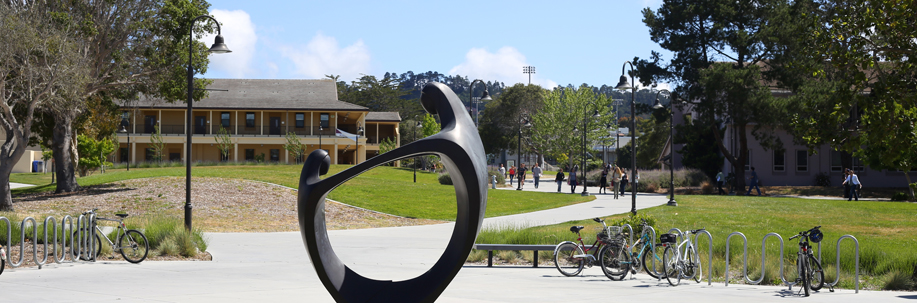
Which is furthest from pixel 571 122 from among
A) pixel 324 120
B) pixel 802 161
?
pixel 802 161

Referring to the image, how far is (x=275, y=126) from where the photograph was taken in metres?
61.6

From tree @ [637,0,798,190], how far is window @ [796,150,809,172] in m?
2.63

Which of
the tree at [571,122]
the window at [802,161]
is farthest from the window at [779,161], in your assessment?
the tree at [571,122]

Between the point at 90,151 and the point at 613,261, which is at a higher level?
the point at 90,151

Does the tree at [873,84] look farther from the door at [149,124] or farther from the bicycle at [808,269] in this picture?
the door at [149,124]

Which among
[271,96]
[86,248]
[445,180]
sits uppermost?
[271,96]

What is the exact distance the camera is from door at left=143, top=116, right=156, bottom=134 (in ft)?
200

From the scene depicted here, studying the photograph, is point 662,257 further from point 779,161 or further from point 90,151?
point 779,161

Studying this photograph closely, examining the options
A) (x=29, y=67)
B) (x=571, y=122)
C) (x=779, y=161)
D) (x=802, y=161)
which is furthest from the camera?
(x=571, y=122)

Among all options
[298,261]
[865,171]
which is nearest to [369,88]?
[865,171]

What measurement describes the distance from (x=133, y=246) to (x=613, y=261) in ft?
29.3

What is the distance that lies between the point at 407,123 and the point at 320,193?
3130 inches

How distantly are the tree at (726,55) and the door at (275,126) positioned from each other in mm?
31265

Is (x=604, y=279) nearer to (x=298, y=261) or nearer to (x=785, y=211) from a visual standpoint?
(x=298, y=261)
